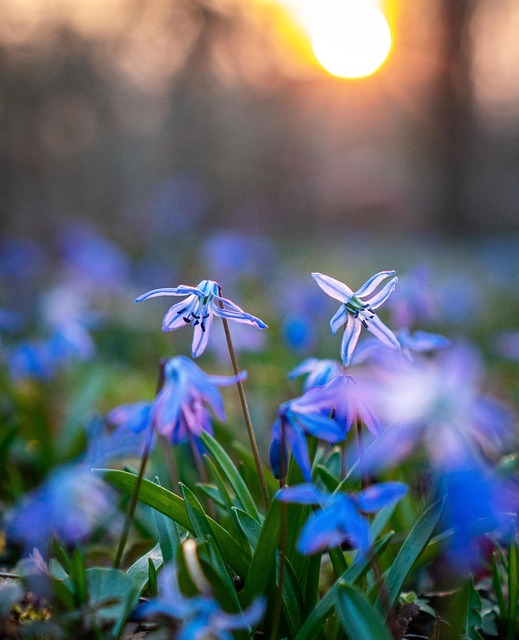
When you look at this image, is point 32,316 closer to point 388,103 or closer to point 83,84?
point 83,84

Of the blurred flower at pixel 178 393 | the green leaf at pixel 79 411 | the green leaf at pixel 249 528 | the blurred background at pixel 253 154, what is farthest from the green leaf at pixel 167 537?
the blurred background at pixel 253 154

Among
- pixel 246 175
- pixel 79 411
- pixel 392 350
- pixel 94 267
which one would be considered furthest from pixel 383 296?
pixel 246 175

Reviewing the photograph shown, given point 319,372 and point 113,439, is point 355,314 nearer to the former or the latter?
point 319,372

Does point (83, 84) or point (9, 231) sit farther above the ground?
point (83, 84)

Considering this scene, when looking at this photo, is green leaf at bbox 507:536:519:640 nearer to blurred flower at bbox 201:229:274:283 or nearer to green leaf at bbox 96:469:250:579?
green leaf at bbox 96:469:250:579

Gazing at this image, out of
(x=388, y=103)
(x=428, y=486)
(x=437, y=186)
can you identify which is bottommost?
(x=428, y=486)

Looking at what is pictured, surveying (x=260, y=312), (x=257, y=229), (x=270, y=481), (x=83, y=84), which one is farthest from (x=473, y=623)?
(x=257, y=229)

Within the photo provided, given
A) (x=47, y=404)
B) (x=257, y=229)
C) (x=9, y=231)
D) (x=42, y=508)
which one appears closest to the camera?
(x=42, y=508)
